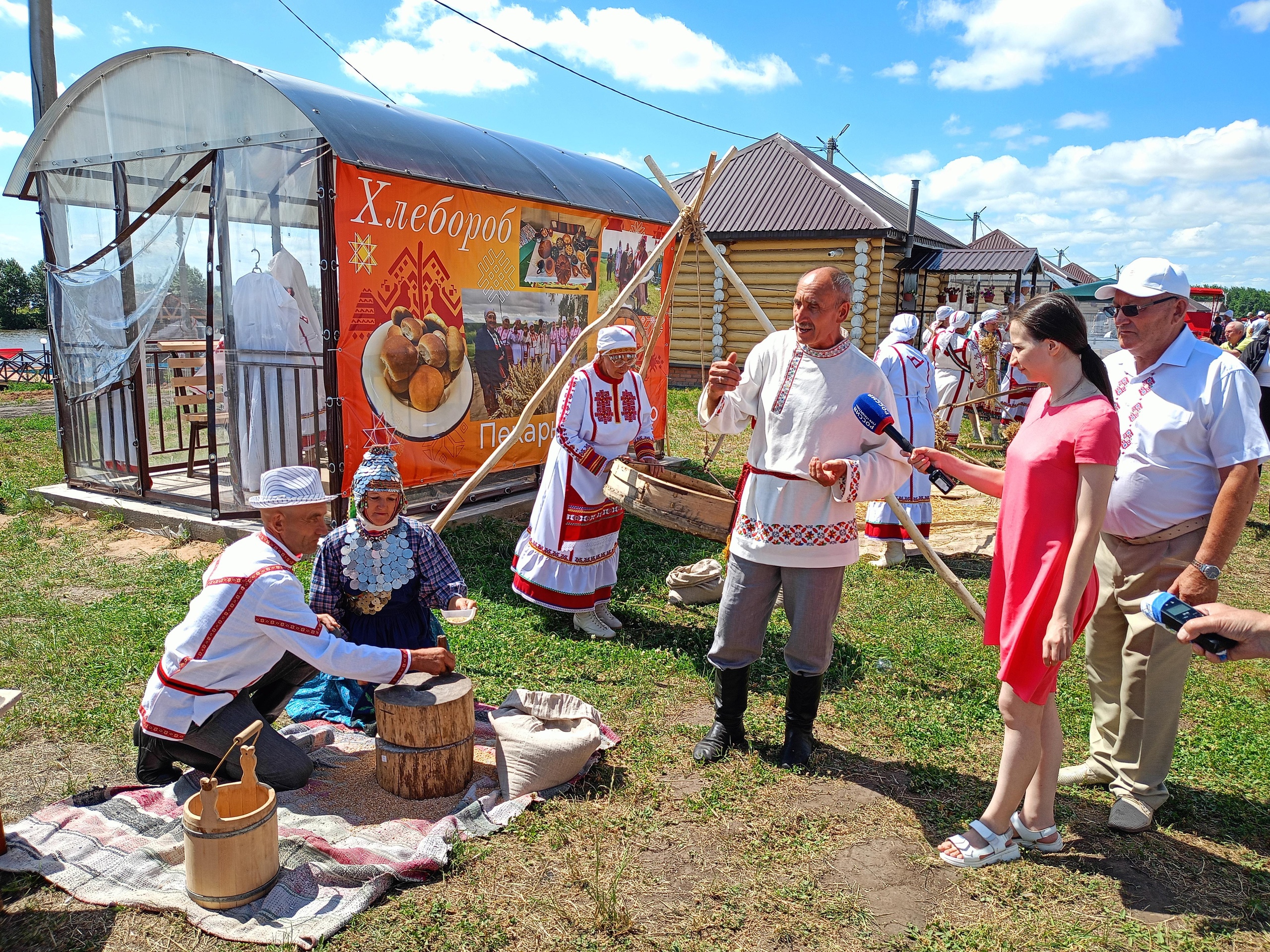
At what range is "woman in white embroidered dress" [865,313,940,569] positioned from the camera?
22.9 feet

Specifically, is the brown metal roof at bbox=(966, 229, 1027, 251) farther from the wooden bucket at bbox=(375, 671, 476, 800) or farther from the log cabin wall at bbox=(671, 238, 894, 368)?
the wooden bucket at bbox=(375, 671, 476, 800)

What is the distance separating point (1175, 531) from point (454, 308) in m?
5.94

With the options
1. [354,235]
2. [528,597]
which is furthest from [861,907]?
[354,235]

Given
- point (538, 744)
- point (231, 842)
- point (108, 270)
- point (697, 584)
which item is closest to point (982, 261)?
point (697, 584)

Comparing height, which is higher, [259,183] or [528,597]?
[259,183]

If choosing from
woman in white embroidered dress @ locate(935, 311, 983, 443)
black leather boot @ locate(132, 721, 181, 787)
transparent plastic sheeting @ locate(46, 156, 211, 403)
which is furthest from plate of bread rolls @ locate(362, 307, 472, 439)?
woman in white embroidered dress @ locate(935, 311, 983, 443)

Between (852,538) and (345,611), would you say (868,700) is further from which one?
(345,611)

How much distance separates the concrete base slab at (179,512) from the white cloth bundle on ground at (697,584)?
2.46 metres

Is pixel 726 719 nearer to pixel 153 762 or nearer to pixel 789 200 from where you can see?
pixel 153 762

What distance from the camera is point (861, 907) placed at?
2982 millimetres

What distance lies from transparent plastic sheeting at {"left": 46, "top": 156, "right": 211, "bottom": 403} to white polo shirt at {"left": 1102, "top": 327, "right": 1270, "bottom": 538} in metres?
7.08

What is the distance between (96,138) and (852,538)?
25.3 feet

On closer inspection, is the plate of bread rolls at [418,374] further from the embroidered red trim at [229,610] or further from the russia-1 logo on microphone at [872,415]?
the russia-1 logo on microphone at [872,415]

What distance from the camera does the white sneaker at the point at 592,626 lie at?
5.46m
